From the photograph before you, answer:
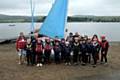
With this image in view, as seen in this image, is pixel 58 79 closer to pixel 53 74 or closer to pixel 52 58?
pixel 53 74

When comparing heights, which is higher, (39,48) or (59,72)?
(39,48)

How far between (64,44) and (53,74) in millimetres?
2332

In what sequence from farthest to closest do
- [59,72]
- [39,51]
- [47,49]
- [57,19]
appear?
[57,19] → [47,49] → [39,51] → [59,72]

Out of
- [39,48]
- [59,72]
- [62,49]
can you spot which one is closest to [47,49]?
[39,48]

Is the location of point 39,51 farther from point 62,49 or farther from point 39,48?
point 62,49

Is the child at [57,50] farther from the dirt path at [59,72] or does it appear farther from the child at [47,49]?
the dirt path at [59,72]

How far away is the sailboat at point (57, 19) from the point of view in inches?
725

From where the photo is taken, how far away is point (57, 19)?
60.8 ft

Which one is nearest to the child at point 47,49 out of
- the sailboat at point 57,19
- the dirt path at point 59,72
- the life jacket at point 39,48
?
the life jacket at point 39,48

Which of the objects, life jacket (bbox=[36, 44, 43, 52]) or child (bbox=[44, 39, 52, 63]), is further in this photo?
child (bbox=[44, 39, 52, 63])

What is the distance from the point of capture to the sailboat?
60.4 feet

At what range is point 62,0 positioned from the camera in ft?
60.2

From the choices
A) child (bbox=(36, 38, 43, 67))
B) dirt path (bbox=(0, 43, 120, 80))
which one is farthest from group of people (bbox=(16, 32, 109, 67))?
dirt path (bbox=(0, 43, 120, 80))

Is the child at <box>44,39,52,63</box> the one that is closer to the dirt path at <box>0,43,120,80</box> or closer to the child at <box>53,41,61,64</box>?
the child at <box>53,41,61,64</box>
